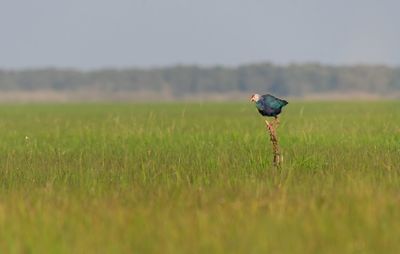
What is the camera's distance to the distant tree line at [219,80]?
108 m

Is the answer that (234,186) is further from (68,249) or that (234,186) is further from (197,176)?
(68,249)

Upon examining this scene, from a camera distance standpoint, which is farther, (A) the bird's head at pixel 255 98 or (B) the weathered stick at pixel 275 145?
(B) the weathered stick at pixel 275 145

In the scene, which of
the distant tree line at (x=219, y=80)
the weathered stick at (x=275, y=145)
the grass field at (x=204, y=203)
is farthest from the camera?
the distant tree line at (x=219, y=80)

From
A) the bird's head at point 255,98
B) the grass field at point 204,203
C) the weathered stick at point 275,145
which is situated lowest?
the grass field at point 204,203

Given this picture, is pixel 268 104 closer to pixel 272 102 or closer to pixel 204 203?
pixel 272 102

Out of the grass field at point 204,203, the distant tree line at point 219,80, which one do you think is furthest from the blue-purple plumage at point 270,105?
the distant tree line at point 219,80

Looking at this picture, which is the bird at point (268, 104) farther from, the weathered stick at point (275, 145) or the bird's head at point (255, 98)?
the weathered stick at point (275, 145)

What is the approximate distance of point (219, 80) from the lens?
110 metres

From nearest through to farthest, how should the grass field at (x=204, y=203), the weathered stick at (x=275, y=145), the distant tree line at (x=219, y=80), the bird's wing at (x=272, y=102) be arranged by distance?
the grass field at (x=204, y=203) → the bird's wing at (x=272, y=102) → the weathered stick at (x=275, y=145) → the distant tree line at (x=219, y=80)

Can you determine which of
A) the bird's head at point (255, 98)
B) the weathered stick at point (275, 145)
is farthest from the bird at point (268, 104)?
the weathered stick at point (275, 145)

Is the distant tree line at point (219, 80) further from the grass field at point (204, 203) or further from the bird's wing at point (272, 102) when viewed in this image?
the bird's wing at point (272, 102)

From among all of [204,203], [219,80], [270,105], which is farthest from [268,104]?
[219,80]

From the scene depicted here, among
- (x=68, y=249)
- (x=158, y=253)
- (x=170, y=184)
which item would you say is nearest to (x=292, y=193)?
(x=170, y=184)

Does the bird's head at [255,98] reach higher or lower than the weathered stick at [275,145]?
higher
